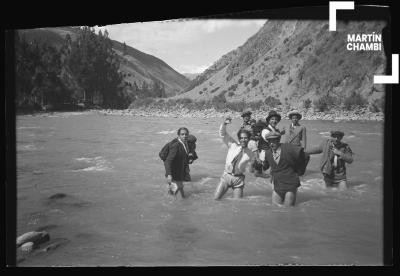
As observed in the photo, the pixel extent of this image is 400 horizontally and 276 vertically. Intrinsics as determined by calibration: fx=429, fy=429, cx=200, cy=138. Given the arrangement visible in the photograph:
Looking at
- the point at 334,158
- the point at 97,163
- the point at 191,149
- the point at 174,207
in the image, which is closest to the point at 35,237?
the point at 97,163

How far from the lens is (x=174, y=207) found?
19.1 ft

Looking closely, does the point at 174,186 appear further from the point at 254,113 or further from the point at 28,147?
the point at 28,147

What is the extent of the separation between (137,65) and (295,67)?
2.41 meters

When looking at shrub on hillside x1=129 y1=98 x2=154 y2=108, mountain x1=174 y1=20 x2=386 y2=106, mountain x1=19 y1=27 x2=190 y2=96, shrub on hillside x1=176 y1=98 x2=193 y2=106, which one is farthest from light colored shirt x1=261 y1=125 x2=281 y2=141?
shrub on hillside x1=129 y1=98 x2=154 y2=108

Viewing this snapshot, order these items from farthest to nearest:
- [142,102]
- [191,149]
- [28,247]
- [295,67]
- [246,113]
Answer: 1. [142,102]
2. [295,67]
3. [246,113]
4. [191,149]
5. [28,247]

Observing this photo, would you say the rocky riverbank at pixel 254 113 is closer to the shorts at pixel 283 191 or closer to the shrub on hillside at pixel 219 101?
the shrub on hillside at pixel 219 101

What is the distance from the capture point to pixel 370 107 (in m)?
5.84

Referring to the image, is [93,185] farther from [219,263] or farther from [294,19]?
[294,19]

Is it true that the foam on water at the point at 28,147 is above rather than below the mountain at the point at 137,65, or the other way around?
below

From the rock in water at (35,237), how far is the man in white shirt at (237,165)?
7.63 feet

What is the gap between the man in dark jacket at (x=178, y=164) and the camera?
590cm

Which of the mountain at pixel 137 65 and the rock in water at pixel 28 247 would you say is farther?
the mountain at pixel 137 65

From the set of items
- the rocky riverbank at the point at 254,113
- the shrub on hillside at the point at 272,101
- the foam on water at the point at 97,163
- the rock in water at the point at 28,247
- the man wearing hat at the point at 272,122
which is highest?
the shrub on hillside at the point at 272,101

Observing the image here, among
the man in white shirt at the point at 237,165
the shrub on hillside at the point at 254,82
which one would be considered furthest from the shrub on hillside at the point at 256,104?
the man in white shirt at the point at 237,165
